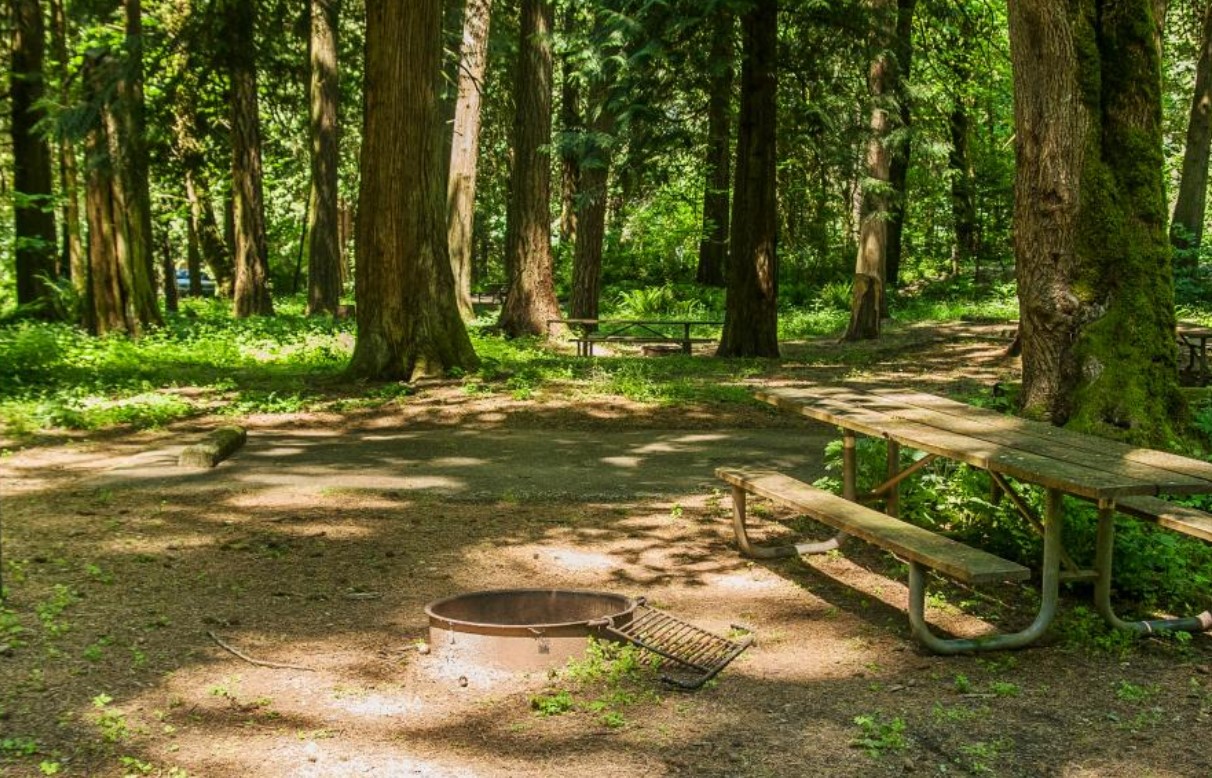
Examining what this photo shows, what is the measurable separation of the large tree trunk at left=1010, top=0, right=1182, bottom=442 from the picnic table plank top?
0.80m

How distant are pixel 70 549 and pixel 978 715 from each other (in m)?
5.14

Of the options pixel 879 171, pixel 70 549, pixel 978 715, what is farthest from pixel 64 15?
pixel 978 715

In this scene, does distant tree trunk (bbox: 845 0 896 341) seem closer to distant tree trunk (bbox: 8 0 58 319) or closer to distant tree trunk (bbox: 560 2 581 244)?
distant tree trunk (bbox: 560 2 581 244)

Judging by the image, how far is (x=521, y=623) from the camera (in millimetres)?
5918

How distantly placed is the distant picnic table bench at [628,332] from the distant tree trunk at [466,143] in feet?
9.17

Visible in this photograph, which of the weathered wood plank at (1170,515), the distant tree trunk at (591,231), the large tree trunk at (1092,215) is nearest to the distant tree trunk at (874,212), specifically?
the distant tree trunk at (591,231)

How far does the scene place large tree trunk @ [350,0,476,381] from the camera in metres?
13.3

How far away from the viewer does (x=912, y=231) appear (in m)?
35.4

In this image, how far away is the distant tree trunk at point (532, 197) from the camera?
20.9 meters

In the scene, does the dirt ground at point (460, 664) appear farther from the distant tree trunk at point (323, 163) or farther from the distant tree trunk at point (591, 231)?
the distant tree trunk at point (323, 163)

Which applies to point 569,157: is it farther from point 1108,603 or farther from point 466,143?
point 1108,603

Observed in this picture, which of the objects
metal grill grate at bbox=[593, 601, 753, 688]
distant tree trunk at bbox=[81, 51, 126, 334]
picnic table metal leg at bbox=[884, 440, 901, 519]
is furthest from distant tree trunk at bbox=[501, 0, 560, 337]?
metal grill grate at bbox=[593, 601, 753, 688]

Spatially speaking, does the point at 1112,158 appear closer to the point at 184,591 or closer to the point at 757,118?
the point at 184,591

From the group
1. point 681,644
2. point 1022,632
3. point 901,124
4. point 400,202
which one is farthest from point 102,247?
point 1022,632
